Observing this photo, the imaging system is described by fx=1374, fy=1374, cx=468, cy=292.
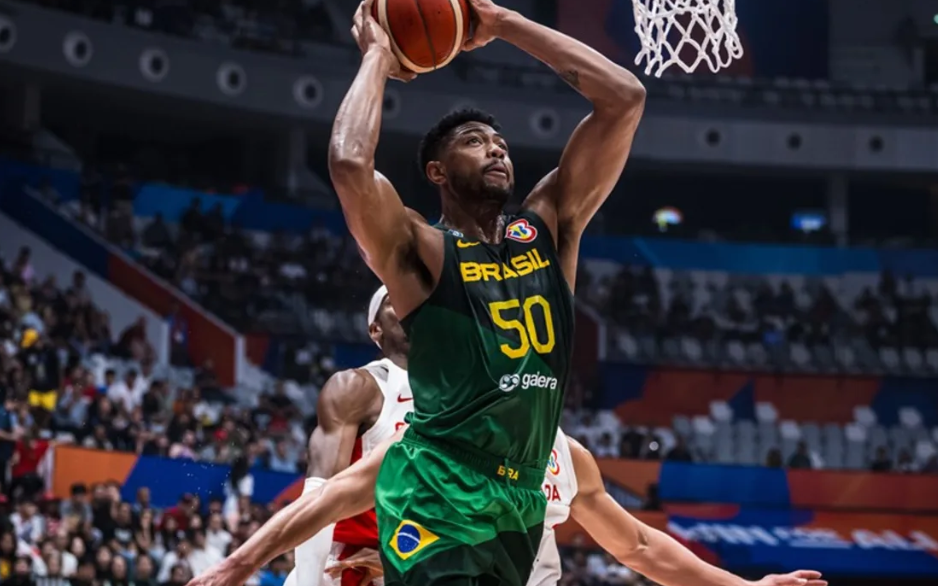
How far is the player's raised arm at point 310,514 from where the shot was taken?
13.8 feet

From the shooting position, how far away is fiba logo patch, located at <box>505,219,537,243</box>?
3949 millimetres

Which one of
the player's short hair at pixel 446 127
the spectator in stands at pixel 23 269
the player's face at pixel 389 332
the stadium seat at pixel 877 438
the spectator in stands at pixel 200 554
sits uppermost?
the spectator in stands at pixel 23 269

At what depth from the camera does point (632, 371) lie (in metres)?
21.2

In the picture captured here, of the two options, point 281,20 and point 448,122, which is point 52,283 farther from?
point 448,122

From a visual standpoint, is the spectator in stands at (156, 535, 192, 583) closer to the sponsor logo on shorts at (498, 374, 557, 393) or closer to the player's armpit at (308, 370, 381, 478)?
the player's armpit at (308, 370, 381, 478)

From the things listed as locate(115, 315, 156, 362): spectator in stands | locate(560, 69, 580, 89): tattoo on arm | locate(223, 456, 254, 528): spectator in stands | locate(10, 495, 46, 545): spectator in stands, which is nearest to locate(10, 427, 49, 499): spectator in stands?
locate(10, 495, 46, 545): spectator in stands

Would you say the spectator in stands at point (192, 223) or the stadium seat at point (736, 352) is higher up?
the spectator in stands at point (192, 223)

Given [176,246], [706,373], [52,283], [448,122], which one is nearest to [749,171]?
[706,373]

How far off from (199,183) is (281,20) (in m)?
3.45

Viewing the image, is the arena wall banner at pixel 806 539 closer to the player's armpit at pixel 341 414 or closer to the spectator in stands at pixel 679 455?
the spectator in stands at pixel 679 455

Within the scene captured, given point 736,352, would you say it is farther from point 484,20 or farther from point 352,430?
point 484,20

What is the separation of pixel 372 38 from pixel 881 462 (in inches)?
650

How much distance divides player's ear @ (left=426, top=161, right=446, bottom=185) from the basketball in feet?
0.94

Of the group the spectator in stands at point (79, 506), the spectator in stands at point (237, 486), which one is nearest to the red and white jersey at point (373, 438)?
the spectator in stands at point (79, 506)
